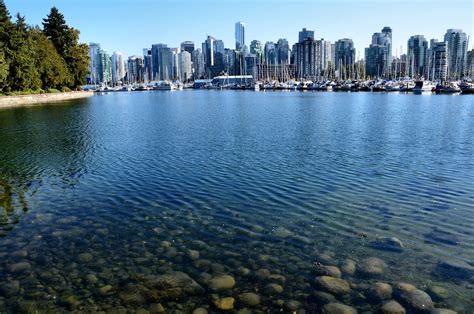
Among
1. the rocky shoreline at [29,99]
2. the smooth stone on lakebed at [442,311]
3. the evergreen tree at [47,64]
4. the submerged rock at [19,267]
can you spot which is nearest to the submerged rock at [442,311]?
the smooth stone on lakebed at [442,311]

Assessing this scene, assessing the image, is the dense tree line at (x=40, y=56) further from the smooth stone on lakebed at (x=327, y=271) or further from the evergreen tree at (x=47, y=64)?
the smooth stone on lakebed at (x=327, y=271)

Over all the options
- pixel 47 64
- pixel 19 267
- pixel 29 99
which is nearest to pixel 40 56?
pixel 47 64

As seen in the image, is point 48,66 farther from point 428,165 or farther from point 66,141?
point 428,165

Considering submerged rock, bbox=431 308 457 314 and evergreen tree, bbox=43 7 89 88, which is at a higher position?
evergreen tree, bbox=43 7 89 88

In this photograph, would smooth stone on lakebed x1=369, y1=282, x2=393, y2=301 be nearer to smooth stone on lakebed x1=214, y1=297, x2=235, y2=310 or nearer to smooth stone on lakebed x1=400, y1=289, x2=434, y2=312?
smooth stone on lakebed x1=400, y1=289, x2=434, y2=312

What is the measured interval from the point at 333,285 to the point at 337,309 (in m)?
1.12

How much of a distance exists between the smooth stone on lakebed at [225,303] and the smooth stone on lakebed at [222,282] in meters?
0.59

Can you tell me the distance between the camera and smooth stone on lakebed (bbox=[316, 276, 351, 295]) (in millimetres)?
10414

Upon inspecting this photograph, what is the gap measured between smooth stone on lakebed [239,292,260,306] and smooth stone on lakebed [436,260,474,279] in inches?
217

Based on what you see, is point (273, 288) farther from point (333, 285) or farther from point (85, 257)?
point (85, 257)

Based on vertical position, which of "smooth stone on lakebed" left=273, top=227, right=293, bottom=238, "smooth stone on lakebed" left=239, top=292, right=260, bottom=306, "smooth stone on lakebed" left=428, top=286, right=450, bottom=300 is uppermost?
"smooth stone on lakebed" left=273, top=227, right=293, bottom=238

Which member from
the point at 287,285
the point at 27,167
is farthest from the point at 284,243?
the point at 27,167

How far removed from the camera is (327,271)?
37.6ft

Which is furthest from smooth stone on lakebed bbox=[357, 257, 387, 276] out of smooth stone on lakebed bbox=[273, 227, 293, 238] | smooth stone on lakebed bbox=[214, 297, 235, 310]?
smooth stone on lakebed bbox=[214, 297, 235, 310]
